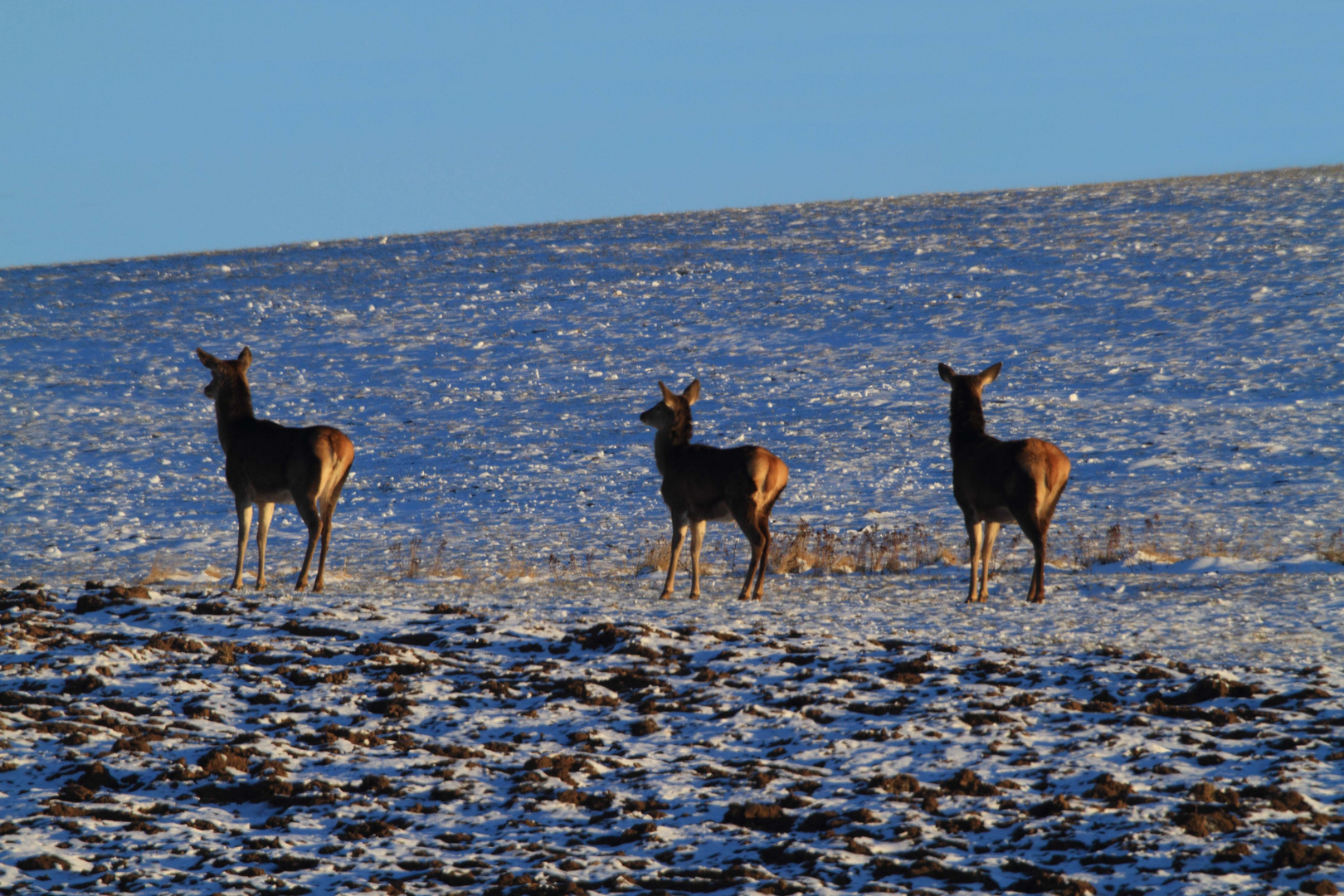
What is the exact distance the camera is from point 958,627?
11.0m

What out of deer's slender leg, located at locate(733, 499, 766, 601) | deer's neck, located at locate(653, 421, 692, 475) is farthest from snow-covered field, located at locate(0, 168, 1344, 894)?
deer's neck, located at locate(653, 421, 692, 475)

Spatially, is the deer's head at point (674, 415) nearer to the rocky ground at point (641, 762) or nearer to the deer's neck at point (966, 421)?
the deer's neck at point (966, 421)

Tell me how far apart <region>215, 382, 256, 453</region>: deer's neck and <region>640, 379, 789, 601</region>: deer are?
18.2ft

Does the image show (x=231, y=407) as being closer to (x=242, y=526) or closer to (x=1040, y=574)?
(x=242, y=526)

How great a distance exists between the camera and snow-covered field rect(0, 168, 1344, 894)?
630cm

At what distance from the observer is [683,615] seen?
1173 centimetres

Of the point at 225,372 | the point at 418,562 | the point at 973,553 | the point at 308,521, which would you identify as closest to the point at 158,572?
the point at 225,372

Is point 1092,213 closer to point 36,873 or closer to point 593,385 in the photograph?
point 593,385

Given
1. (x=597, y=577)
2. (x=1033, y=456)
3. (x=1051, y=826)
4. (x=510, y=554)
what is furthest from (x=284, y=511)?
(x=1051, y=826)

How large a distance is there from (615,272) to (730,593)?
95.0 ft

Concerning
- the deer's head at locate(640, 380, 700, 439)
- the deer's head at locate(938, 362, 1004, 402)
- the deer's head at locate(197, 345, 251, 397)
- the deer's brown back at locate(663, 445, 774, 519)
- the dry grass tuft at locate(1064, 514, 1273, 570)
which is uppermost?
the deer's head at locate(197, 345, 251, 397)

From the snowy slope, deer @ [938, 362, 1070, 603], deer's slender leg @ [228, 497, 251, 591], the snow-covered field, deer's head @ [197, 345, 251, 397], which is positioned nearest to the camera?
the snow-covered field

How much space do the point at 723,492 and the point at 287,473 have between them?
17.2 feet

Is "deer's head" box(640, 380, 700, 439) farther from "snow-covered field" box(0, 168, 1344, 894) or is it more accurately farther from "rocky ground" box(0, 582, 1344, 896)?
"rocky ground" box(0, 582, 1344, 896)
